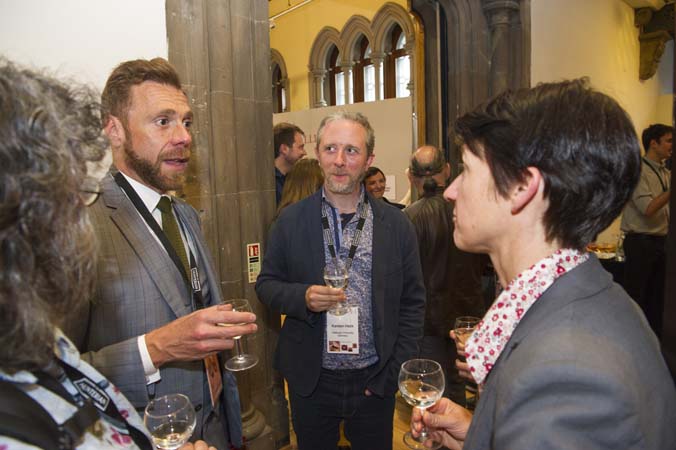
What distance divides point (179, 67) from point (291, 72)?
9100mm

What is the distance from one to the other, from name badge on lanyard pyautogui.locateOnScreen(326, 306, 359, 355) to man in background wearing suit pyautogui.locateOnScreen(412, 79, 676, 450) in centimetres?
98

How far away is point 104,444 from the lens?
2.27 feet

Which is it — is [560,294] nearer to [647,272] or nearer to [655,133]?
[647,272]

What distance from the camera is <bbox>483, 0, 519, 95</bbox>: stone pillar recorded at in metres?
4.80

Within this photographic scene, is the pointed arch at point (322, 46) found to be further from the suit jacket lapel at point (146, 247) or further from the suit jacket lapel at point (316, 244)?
the suit jacket lapel at point (146, 247)

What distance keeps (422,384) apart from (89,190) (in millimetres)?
1106

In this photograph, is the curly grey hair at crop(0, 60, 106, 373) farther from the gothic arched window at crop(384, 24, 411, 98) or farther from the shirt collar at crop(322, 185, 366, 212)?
the gothic arched window at crop(384, 24, 411, 98)

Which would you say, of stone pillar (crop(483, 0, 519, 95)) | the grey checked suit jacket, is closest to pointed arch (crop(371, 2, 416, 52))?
stone pillar (crop(483, 0, 519, 95))

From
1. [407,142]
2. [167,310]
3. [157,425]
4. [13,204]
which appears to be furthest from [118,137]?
[407,142]

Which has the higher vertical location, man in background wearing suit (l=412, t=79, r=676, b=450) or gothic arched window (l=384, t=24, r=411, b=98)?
gothic arched window (l=384, t=24, r=411, b=98)

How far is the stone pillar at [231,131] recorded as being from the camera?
2428 mm

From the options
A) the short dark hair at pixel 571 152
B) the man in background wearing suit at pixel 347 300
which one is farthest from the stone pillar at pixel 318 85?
the short dark hair at pixel 571 152

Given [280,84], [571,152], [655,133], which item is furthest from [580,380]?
[280,84]

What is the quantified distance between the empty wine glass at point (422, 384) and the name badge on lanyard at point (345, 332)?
0.58m
